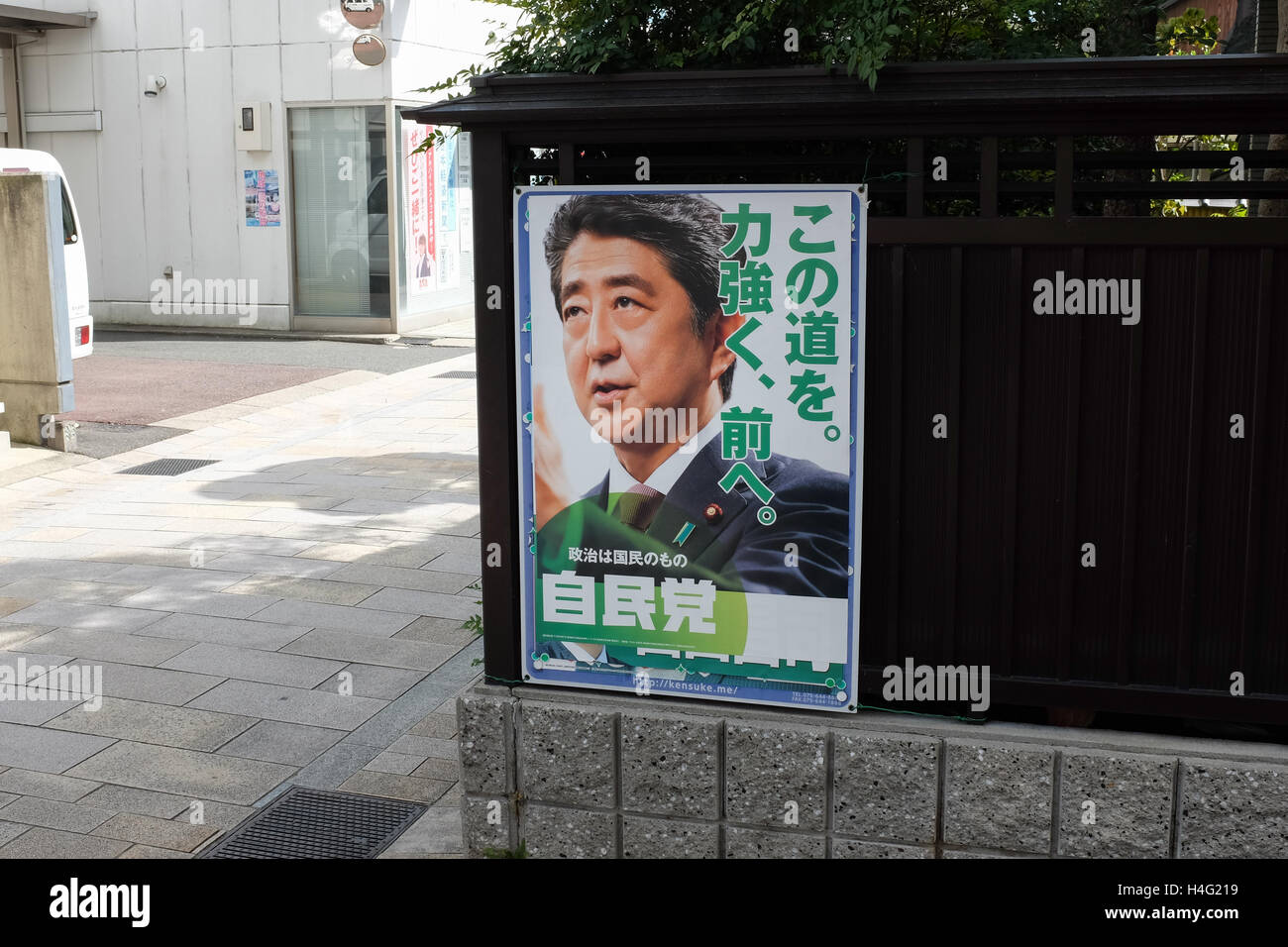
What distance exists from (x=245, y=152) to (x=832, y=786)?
18735mm

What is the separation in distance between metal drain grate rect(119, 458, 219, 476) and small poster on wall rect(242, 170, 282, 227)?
371 inches

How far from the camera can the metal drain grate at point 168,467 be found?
11859 millimetres

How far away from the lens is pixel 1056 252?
4.18m

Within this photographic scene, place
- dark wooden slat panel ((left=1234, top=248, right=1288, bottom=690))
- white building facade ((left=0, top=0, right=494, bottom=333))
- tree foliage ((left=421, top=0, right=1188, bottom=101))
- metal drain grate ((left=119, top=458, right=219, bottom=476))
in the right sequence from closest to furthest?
dark wooden slat panel ((left=1234, top=248, right=1288, bottom=690)), tree foliage ((left=421, top=0, right=1188, bottom=101)), metal drain grate ((left=119, top=458, right=219, bottom=476)), white building facade ((left=0, top=0, right=494, bottom=333))

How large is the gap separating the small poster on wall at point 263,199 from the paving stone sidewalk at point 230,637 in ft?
28.5

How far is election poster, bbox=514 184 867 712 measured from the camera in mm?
4324

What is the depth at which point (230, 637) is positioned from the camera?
745 centimetres

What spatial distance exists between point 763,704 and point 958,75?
2.05 m

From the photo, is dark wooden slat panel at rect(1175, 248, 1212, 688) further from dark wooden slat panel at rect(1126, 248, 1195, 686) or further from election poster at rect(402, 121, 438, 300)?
election poster at rect(402, 121, 438, 300)

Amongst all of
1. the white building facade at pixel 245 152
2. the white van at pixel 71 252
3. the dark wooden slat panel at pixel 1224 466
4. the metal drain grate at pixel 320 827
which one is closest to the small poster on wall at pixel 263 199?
the white building facade at pixel 245 152

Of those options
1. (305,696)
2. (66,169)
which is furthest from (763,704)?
(66,169)

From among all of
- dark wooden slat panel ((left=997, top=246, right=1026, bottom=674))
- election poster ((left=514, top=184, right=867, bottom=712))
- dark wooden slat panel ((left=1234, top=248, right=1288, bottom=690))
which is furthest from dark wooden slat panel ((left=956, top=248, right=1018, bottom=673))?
dark wooden slat panel ((left=1234, top=248, right=1288, bottom=690))

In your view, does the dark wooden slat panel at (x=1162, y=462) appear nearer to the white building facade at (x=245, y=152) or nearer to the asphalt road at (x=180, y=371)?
the asphalt road at (x=180, y=371)

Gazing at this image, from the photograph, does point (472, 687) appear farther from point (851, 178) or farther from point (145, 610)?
point (145, 610)
